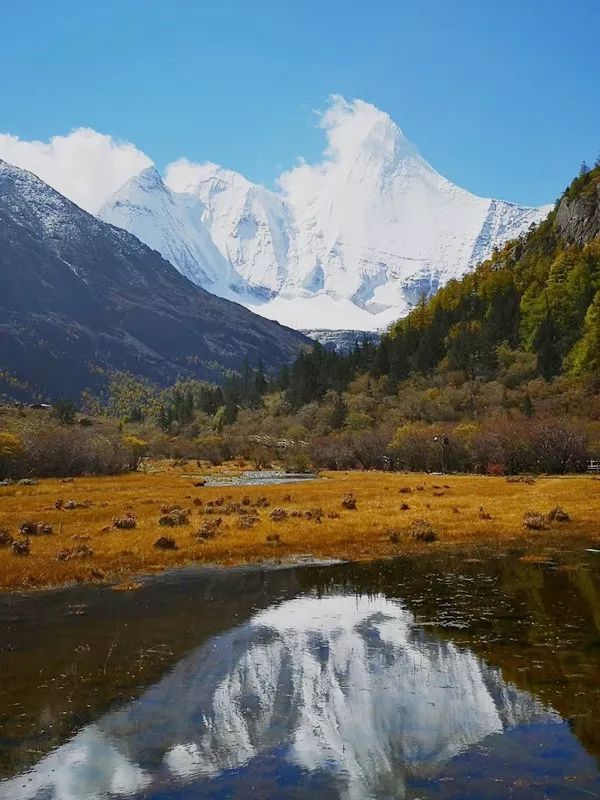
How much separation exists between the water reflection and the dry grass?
584 inches

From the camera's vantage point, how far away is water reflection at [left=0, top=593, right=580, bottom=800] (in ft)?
39.2

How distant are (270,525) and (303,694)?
28.8 meters

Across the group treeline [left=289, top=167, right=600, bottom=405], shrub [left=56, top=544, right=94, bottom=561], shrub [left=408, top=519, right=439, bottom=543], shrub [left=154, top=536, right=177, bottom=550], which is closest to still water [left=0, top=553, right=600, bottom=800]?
shrub [left=56, top=544, right=94, bottom=561]

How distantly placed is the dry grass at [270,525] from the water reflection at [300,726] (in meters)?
14.8

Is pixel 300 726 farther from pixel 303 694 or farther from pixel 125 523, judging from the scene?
pixel 125 523

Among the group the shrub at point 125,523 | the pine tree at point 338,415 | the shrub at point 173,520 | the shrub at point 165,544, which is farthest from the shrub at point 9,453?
the pine tree at point 338,415

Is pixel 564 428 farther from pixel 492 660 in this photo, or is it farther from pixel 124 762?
pixel 124 762

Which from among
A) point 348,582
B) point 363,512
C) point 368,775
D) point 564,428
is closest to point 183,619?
point 348,582

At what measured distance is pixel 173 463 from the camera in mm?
151125

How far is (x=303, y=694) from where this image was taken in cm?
1602

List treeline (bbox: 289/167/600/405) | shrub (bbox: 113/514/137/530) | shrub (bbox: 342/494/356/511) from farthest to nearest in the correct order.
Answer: treeline (bbox: 289/167/600/405), shrub (bbox: 342/494/356/511), shrub (bbox: 113/514/137/530)

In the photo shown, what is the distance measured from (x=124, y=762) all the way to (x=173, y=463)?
462ft

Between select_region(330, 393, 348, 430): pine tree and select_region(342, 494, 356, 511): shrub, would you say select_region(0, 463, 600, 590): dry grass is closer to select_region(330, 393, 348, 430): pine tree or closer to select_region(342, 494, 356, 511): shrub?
select_region(342, 494, 356, 511): shrub

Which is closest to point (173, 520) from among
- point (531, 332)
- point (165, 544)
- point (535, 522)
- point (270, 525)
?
point (270, 525)
